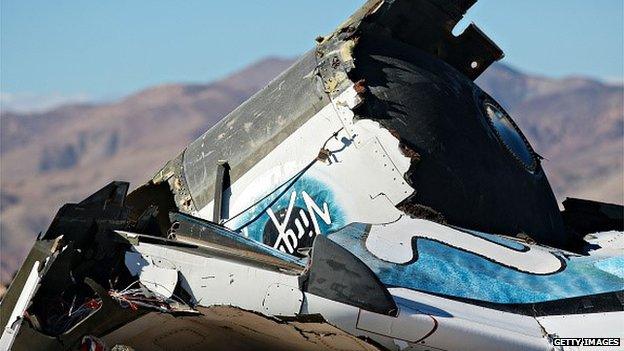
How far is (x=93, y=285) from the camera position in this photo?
9195 millimetres

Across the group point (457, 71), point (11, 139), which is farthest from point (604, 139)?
point (457, 71)

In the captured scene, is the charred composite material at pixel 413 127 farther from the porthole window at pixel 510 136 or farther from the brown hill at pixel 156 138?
the brown hill at pixel 156 138

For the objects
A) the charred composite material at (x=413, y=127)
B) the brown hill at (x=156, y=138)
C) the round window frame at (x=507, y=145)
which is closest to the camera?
the charred composite material at (x=413, y=127)

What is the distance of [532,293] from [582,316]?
1.37ft

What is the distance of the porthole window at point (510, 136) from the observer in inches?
510

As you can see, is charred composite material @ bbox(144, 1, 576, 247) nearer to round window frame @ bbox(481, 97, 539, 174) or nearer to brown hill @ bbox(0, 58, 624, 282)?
round window frame @ bbox(481, 97, 539, 174)

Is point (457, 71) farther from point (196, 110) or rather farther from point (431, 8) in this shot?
point (196, 110)

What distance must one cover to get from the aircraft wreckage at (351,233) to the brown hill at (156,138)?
9155 cm

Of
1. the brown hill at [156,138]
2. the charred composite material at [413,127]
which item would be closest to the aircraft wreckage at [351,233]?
the charred composite material at [413,127]

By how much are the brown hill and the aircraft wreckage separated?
91545mm

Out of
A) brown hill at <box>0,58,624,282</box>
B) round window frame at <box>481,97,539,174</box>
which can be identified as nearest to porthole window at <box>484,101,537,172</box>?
round window frame at <box>481,97,539,174</box>

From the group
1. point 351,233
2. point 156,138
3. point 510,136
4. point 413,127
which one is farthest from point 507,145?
point 156,138

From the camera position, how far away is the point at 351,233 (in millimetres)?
10969

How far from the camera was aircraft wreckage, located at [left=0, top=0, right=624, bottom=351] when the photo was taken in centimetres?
947
